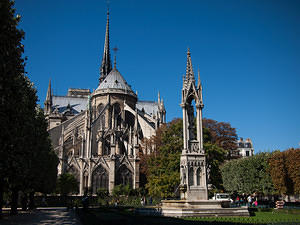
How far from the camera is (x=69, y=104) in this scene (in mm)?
89500

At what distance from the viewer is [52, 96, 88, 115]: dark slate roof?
89.0 metres

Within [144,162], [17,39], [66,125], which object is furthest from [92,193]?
[17,39]

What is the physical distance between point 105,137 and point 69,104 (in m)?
31.9

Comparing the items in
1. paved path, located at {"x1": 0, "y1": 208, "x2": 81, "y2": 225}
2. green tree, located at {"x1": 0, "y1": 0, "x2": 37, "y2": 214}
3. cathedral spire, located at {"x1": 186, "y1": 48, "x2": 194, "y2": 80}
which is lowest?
paved path, located at {"x1": 0, "y1": 208, "x2": 81, "y2": 225}

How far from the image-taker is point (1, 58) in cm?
1203

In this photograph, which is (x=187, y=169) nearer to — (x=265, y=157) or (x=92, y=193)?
(x=265, y=157)

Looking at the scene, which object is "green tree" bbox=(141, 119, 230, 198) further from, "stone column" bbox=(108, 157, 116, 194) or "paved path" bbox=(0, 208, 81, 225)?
"stone column" bbox=(108, 157, 116, 194)

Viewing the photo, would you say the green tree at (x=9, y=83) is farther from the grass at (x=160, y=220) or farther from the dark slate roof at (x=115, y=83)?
the dark slate roof at (x=115, y=83)

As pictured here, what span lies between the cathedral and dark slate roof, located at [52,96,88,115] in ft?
13.3

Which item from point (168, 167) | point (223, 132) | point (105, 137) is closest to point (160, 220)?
point (168, 167)

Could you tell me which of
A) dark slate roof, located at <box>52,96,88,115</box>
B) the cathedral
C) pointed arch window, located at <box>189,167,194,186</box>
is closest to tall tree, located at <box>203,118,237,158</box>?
the cathedral

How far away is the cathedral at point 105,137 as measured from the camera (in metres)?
54.0

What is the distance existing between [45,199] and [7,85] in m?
34.8

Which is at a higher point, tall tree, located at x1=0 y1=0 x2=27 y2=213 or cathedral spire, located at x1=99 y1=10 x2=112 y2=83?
cathedral spire, located at x1=99 y1=10 x2=112 y2=83
